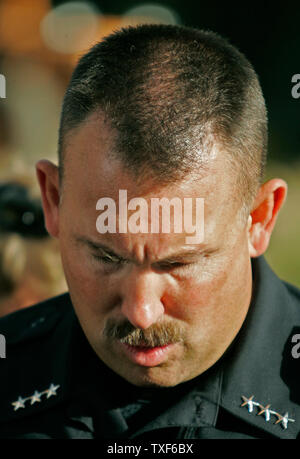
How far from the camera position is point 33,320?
2.59 meters

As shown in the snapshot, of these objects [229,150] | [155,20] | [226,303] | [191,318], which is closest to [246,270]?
[226,303]

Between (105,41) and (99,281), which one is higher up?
(105,41)

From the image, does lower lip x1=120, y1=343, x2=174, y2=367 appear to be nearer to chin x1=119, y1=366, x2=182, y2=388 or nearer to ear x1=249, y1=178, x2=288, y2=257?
chin x1=119, y1=366, x2=182, y2=388

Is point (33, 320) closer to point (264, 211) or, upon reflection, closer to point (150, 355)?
point (150, 355)

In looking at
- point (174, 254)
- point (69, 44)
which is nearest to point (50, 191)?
point (174, 254)

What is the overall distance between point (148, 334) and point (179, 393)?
1.27 ft

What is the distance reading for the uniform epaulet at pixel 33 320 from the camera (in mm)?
2475

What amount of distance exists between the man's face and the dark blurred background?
246 centimetres

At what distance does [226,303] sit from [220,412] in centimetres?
41

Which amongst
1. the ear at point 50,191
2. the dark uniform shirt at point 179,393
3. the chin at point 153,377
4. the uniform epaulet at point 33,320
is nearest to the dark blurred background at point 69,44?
the uniform epaulet at point 33,320

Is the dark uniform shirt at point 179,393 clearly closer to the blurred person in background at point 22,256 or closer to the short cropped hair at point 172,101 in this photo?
the short cropped hair at point 172,101

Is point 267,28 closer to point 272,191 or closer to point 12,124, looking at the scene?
point 12,124

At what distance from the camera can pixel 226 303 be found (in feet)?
6.28

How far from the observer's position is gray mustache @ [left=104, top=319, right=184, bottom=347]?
1.81 m
